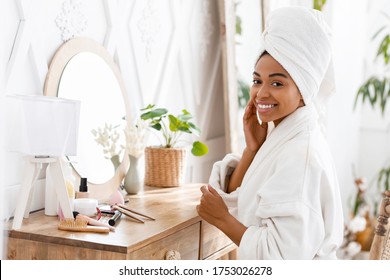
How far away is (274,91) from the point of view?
1830 millimetres

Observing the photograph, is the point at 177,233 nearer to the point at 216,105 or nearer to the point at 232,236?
the point at 232,236

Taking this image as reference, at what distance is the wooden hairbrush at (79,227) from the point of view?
5.82 feet

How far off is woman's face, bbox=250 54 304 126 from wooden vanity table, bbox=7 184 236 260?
47cm

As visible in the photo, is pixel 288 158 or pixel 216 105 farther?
pixel 216 105

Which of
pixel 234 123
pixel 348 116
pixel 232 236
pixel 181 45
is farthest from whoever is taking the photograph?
pixel 348 116

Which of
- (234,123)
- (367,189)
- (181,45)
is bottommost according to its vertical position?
(367,189)

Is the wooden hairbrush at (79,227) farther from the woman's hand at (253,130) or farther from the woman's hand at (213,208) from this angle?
the woman's hand at (253,130)

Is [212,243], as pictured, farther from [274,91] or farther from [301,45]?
[301,45]

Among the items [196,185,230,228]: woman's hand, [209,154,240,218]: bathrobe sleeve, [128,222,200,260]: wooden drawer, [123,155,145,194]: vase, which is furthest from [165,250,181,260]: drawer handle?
[123,155,145,194]: vase

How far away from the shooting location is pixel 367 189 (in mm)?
4488

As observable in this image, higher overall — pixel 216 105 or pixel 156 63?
pixel 156 63

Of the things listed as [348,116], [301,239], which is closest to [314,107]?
[301,239]

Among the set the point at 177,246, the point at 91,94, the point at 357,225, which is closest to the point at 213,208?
the point at 177,246

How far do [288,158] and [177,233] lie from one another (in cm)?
46
